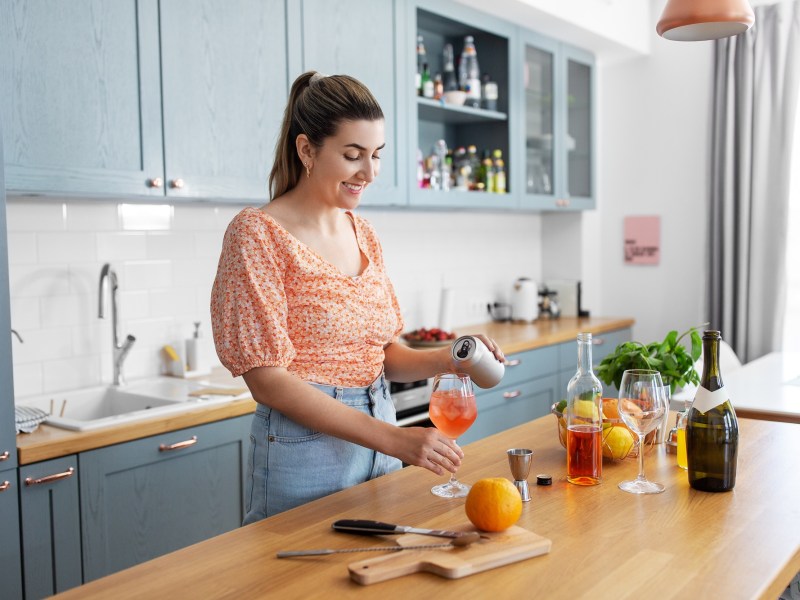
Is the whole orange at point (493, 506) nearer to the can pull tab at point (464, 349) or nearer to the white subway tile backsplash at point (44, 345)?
the can pull tab at point (464, 349)

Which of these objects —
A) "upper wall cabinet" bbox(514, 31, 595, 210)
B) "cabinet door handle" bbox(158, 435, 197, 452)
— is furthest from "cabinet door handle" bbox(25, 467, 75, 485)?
"upper wall cabinet" bbox(514, 31, 595, 210)

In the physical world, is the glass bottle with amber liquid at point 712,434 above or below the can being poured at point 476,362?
below

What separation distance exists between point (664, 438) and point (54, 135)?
1741 millimetres

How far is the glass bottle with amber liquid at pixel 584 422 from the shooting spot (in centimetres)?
148

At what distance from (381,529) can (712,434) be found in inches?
24.6

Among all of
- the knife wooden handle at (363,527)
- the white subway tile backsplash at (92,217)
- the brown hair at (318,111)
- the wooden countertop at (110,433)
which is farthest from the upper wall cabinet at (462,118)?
the knife wooden handle at (363,527)

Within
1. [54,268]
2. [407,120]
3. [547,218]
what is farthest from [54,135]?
[547,218]

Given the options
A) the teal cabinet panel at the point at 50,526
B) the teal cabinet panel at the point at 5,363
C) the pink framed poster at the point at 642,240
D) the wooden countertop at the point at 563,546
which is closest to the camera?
the wooden countertop at the point at 563,546

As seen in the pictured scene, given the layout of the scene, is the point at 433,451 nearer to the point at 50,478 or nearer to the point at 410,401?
the point at 50,478

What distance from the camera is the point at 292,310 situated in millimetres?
1672

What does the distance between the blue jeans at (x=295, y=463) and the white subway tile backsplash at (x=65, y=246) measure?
131 centimetres

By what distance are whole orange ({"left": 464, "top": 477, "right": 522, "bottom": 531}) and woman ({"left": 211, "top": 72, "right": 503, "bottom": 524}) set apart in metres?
0.24

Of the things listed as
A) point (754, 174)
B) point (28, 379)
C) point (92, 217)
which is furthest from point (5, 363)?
point (754, 174)

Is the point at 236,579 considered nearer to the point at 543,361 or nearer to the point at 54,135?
the point at 54,135
